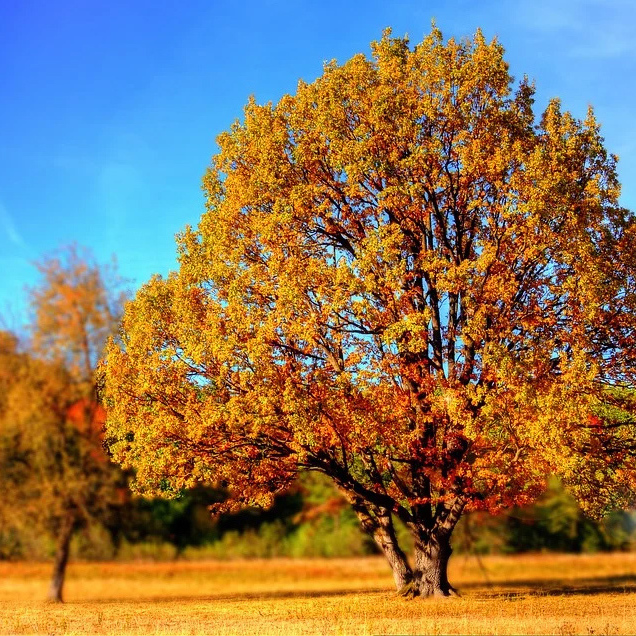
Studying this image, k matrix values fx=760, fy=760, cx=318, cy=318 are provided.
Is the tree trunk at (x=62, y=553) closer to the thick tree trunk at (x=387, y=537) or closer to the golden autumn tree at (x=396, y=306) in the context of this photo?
the golden autumn tree at (x=396, y=306)

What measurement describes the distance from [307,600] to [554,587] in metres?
11.2

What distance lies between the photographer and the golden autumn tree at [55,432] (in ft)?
68.7

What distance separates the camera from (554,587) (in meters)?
31.5

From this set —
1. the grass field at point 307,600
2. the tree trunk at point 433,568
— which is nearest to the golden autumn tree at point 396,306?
the tree trunk at point 433,568

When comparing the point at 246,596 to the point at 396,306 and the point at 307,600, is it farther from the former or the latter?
the point at 396,306

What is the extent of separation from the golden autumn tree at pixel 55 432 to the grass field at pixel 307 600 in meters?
1.30

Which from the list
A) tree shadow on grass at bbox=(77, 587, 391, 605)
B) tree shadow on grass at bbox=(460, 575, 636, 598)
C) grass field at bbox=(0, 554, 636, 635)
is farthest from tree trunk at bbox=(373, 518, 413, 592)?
tree shadow on grass at bbox=(460, 575, 636, 598)

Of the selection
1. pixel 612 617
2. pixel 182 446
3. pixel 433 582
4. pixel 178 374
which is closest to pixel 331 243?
pixel 178 374

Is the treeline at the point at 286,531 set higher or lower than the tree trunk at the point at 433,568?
higher

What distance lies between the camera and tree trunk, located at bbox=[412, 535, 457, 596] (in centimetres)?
2594

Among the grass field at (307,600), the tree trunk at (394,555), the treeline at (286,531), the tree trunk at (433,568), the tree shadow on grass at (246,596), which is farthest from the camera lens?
the tree shadow on grass at (246,596)

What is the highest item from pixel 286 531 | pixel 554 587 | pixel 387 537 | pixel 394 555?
pixel 286 531

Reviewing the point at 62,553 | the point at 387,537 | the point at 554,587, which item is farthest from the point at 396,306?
the point at 554,587

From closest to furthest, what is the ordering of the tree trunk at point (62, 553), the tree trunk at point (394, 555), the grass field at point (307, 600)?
1. the grass field at point (307, 600)
2. the tree trunk at point (62, 553)
3. the tree trunk at point (394, 555)
